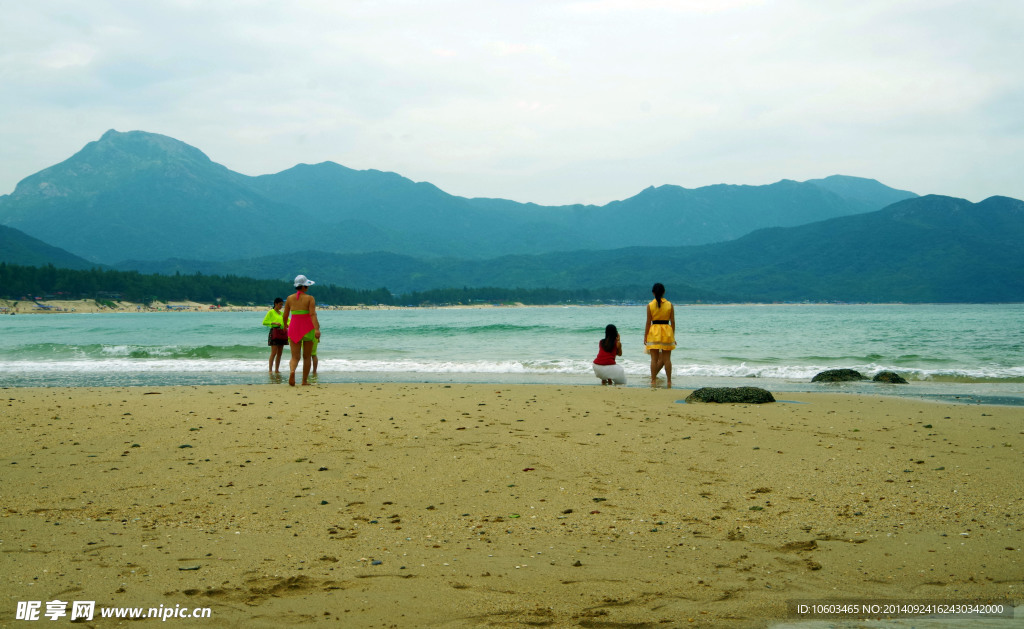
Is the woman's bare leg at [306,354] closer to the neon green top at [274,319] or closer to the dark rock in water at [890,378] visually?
the neon green top at [274,319]

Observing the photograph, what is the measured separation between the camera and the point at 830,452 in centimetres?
666

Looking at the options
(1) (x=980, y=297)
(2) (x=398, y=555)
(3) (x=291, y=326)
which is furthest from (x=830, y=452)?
(1) (x=980, y=297)

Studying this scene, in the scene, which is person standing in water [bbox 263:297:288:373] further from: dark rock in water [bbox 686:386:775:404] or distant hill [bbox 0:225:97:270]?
distant hill [bbox 0:225:97:270]

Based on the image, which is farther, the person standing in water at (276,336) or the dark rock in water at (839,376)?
the person standing in water at (276,336)

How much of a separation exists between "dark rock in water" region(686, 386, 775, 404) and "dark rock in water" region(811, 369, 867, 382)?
18.9 feet

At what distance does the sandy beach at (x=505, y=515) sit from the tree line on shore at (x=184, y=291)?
4985 inches

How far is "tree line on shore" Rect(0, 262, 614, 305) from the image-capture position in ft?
369

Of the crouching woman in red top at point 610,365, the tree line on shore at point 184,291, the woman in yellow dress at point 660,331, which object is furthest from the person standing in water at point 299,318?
the tree line on shore at point 184,291

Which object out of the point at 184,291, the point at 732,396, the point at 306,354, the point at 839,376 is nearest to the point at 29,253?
the point at 184,291

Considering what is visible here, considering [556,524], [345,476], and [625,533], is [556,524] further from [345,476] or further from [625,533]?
[345,476]

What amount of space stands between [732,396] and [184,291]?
135680mm

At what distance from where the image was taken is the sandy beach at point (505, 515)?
3.49 meters

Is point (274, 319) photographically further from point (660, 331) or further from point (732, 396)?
point (732, 396)

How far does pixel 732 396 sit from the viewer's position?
1030 centimetres
